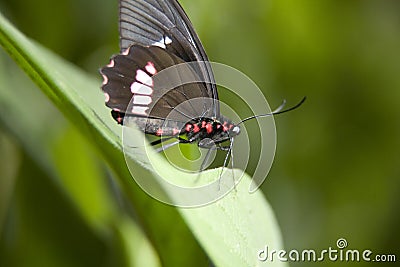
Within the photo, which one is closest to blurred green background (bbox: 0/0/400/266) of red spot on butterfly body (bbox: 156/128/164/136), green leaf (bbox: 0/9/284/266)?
red spot on butterfly body (bbox: 156/128/164/136)

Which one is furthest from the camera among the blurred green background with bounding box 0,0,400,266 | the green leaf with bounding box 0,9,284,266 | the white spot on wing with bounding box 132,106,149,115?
the blurred green background with bounding box 0,0,400,266

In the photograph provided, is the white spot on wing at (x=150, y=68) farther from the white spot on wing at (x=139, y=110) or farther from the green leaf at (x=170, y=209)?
the green leaf at (x=170, y=209)

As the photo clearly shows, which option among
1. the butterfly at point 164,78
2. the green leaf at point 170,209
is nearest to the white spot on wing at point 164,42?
the butterfly at point 164,78

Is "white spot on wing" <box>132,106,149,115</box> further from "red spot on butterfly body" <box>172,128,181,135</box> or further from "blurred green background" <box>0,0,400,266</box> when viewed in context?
"blurred green background" <box>0,0,400,266</box>

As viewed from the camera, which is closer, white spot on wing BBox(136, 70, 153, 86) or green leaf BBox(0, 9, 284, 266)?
green leaf BBox(0, 9, 284, 266)

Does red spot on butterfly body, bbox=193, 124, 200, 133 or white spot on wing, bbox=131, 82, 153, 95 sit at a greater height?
white spot on wing, bbox=131, 82, 153, 95

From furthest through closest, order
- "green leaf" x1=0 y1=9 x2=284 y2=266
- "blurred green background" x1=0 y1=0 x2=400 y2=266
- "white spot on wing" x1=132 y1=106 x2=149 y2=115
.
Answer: "blurred green background" x1=0 y1=0 x2=400 y2=266
"white spot on wing" x1=132 y1=106 x2=149 y2=115
"green leaf" x1=0 y1=9 x2=284 y2=266
